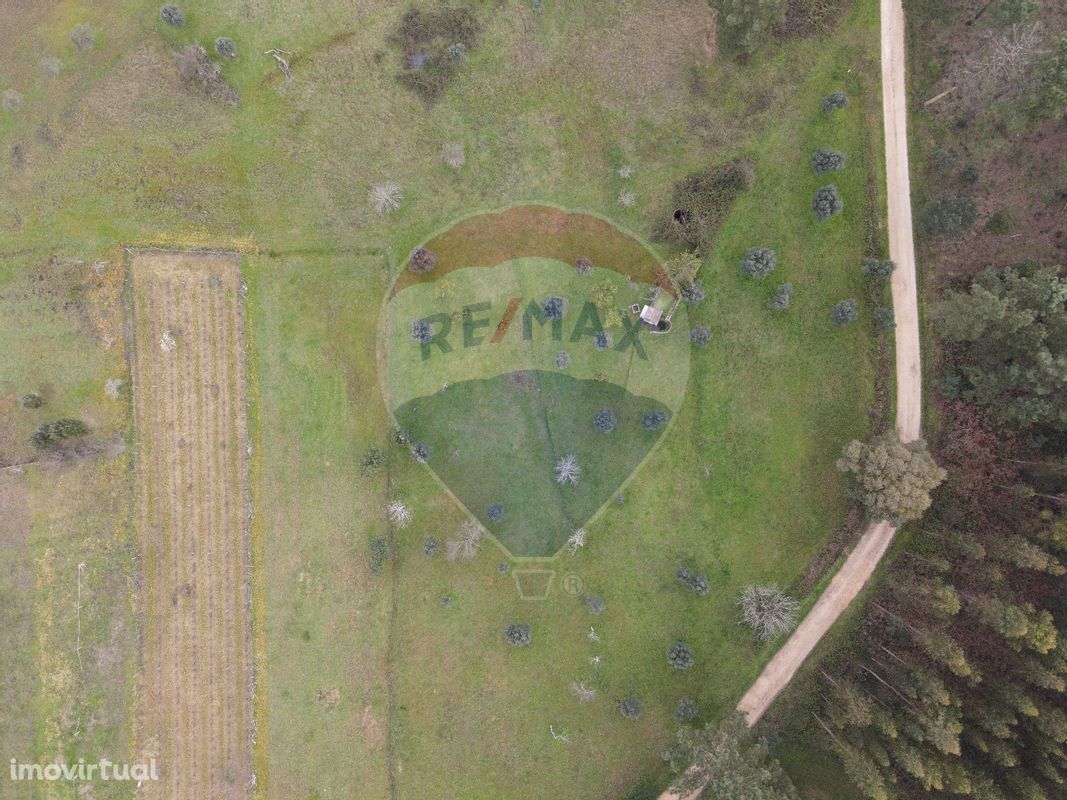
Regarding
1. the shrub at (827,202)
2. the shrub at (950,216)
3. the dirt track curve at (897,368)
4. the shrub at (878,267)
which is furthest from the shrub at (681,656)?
the shrub at (950,216)

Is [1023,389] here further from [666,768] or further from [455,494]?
[455,494]

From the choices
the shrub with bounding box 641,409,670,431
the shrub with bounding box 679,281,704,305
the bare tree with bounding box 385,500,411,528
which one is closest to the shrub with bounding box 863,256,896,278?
the shrub with bounding box 679,281,704,305

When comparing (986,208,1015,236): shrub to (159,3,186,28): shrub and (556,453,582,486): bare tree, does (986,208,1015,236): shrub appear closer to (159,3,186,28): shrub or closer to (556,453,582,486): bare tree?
(556,453,582,486): bare tree

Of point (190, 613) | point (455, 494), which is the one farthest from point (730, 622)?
point (190, 613)

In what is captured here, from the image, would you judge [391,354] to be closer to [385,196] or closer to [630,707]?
[385,196]

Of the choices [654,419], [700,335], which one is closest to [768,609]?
[654,419]
